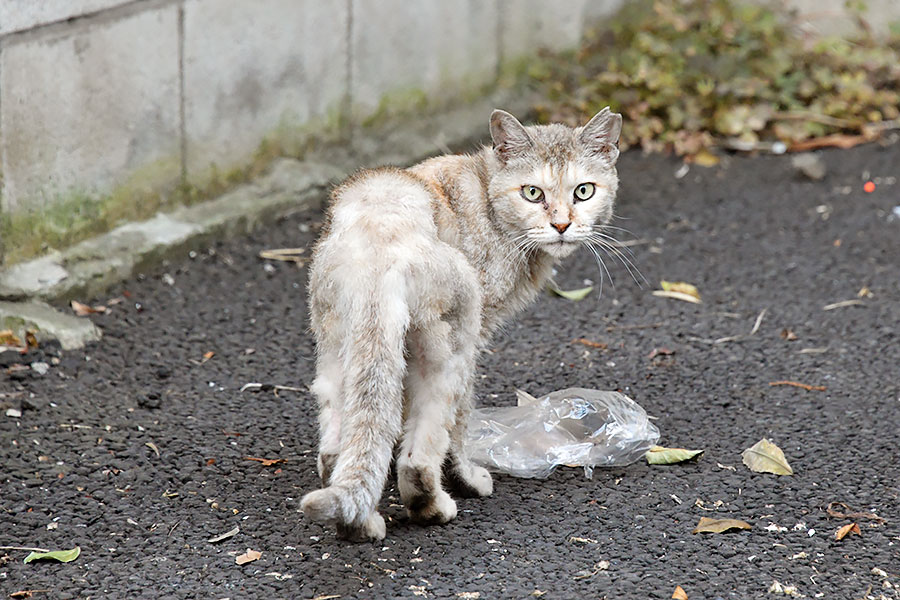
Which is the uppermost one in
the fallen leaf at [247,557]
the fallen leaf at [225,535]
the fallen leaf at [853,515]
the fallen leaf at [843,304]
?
the fallen leaf at [843,304]

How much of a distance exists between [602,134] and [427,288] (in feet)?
3.63

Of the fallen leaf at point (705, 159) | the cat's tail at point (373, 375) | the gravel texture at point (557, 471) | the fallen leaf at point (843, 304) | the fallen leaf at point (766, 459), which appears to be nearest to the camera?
the cat's tail at point (373, 375)

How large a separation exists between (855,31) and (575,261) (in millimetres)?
3585

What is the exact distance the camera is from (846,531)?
3.90 metres

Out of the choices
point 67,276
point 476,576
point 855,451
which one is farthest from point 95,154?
point 855,451

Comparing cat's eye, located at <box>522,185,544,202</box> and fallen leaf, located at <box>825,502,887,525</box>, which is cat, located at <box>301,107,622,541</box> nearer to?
cat's eye, located at <box>522,185,544,202</box>

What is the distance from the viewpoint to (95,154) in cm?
568

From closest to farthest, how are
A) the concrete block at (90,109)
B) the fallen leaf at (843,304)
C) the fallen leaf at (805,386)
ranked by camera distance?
the fallen leaf at (805,386), the concrete block at (90,109), the fallen leaf at (843,304)

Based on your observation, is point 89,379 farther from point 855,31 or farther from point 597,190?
point 855,31

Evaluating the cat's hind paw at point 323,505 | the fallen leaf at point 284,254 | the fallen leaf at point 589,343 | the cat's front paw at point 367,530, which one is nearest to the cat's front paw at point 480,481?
the cat's front paw at point 367,530

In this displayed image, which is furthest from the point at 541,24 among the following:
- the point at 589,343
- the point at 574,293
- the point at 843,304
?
the point at 589,343

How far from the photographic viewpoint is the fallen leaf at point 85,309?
548 cm

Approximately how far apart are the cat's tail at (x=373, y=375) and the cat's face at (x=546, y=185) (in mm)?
770

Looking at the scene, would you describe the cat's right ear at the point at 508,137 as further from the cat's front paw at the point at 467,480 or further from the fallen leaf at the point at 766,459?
the fallen leaf at the point at 766,459
